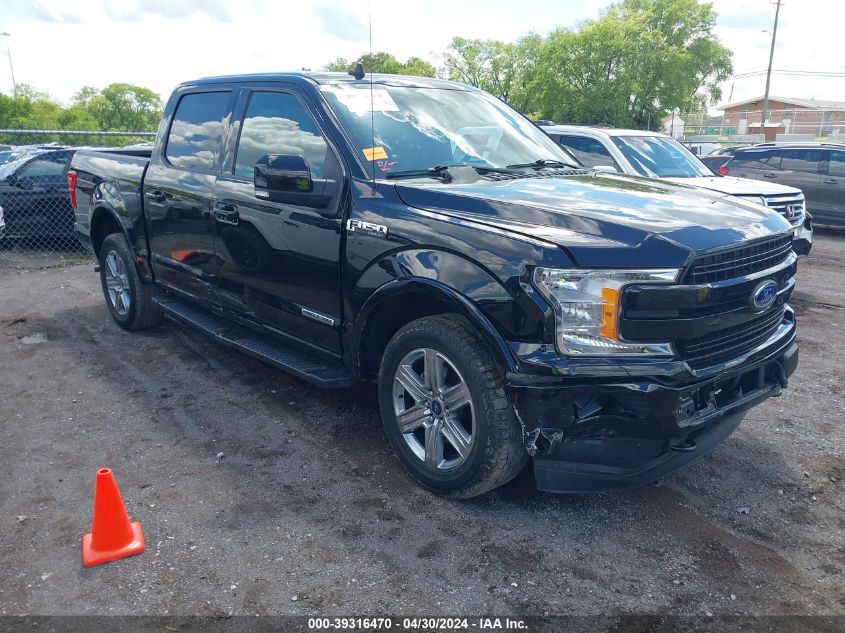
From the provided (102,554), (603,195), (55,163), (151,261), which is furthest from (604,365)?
(55,163)

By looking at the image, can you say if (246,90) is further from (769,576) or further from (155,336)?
(769,576)

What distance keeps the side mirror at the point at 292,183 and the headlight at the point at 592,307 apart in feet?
4.69

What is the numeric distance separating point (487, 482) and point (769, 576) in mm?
1248

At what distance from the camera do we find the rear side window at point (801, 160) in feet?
42.3

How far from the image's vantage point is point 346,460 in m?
4.03

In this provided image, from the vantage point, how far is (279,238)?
163 inches

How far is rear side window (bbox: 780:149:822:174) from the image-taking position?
1289 cm

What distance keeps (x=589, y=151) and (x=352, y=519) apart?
22.2 ft

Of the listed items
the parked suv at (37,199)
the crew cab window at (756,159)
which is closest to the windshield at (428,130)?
the parked suv at (37,199)

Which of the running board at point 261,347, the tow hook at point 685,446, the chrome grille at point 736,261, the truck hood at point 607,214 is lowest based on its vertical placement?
the running board at point 261,347

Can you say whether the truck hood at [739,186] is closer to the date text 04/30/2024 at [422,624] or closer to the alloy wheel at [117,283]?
the alloy wheel at [117,283]

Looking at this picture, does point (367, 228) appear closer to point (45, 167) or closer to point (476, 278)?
point (476, 278)

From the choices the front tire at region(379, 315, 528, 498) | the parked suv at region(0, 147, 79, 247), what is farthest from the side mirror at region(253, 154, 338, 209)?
the parked suv at region(0, 147, 79, 247)

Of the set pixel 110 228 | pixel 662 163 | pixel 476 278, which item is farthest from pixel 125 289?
pixel 662 163
